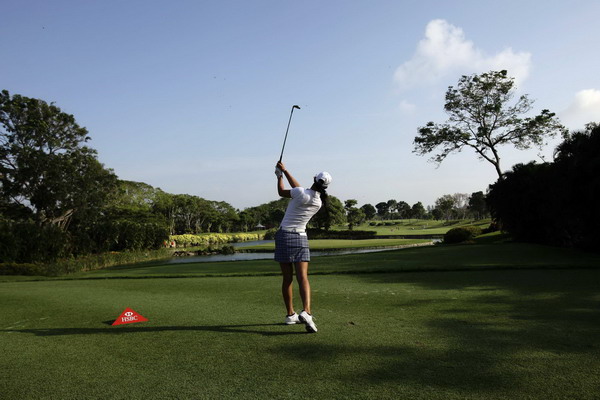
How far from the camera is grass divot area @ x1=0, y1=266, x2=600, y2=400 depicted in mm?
3119

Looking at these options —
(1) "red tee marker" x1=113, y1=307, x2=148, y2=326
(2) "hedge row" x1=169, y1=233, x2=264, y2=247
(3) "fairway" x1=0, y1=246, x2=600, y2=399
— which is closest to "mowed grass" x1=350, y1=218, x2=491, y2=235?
(2) "hedge row" x1=169, y1=233, x2=264, y2=247

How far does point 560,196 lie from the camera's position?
16453 mm

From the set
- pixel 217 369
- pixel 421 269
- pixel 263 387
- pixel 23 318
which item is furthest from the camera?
pixel 421 269

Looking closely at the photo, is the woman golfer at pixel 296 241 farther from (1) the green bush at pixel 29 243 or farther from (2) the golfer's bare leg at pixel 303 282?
(1) the green bush at pixel 29 243

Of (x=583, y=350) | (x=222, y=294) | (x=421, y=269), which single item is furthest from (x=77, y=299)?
(x=421, y=269)

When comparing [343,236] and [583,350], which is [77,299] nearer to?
[583,350]

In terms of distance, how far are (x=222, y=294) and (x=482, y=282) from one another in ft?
19.1

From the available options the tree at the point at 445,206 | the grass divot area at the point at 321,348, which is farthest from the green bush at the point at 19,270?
the tree at the point at 445,206

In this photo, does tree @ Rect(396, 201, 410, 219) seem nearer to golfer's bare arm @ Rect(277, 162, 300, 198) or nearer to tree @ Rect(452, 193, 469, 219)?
tree @ Rect(452, 193, 469, 219)

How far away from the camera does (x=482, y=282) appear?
903 cm

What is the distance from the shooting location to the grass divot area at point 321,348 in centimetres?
312

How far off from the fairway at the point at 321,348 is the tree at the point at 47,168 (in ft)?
110

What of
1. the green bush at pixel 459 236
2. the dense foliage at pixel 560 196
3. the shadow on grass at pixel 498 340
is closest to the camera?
the shadow on grass at pixel 498 340

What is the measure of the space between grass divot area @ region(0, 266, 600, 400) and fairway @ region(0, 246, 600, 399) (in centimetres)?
2
